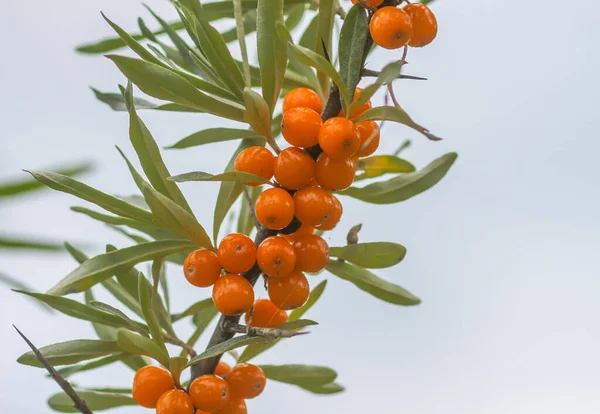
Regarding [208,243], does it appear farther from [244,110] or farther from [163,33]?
[163,33]

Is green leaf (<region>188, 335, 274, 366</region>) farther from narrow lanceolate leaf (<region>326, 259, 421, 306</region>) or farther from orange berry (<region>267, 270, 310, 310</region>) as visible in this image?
narrow lanceolate leaf (<region>326, 259, 421, 306</region>)

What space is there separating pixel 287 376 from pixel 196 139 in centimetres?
38

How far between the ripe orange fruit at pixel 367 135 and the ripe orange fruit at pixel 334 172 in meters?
0.03

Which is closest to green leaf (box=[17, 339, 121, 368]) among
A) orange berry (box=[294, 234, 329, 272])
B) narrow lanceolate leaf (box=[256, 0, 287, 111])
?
orange berry (box=[294, 234, 329, 272])

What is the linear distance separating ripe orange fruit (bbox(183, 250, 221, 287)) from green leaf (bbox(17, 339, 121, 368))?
0.15 m

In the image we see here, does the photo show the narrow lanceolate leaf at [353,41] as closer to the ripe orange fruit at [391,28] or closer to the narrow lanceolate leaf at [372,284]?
the ripe orange fruit at [391,28]

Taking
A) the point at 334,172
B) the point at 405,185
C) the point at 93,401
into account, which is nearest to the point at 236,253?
the point at 334,172

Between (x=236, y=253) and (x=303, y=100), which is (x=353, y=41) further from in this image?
(x=236, y=253)

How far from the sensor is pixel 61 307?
85 cm

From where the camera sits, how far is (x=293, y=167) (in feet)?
2.62

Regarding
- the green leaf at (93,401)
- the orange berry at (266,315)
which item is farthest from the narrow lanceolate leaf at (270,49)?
the green leaf at (93,401)

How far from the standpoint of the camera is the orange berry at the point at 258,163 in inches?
32.7

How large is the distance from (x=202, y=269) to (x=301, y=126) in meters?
0.22

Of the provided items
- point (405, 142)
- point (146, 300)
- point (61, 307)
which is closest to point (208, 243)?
point (146, 300)
